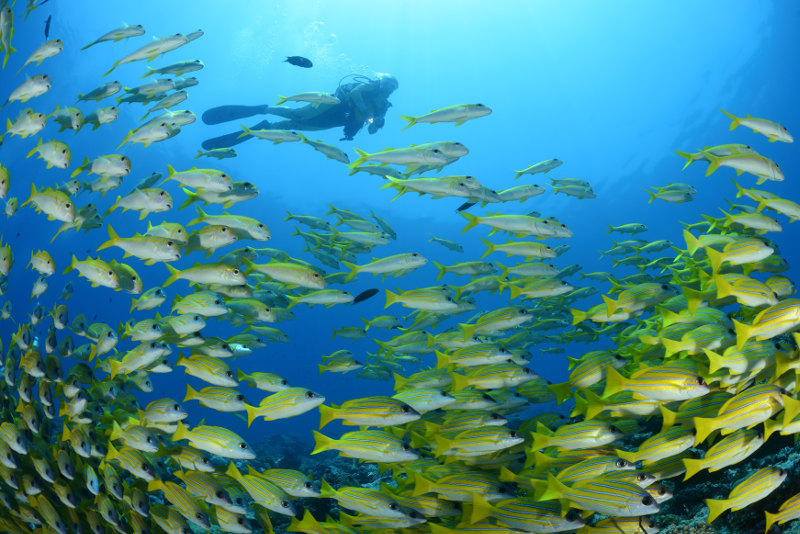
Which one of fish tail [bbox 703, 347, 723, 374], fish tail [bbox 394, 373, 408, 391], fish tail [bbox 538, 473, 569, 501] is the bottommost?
fish tail [bbox 394, 373, 408, 391]

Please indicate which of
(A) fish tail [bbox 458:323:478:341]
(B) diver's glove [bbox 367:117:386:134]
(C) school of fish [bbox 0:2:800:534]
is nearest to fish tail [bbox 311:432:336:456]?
(C) school of fish [bbox 0:2:800:534]

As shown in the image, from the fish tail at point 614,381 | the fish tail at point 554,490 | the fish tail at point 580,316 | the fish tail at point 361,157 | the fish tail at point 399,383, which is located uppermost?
the fish tail at point 361,157

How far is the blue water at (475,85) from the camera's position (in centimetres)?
3080

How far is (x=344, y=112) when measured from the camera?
1591cm

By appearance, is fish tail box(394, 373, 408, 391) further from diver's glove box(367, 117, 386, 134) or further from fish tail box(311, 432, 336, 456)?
diver's glove box(367, 117, 386, 134)

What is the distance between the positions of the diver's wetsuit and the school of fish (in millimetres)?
9191

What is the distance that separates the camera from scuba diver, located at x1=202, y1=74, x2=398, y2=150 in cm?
1517

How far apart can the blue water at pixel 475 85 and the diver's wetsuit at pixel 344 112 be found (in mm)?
15254

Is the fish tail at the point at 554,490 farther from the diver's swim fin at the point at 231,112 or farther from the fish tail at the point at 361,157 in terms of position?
the diver's swim fin at the point at 231,112

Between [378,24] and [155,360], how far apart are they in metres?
36.0

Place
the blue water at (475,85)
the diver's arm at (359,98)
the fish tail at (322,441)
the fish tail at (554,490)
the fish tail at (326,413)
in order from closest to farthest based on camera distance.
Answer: the fish tail at (554,490), the fish tail at (322,441), the fish tail at (326,413), the diver's arm at (359,98), the blue water at (475,85)

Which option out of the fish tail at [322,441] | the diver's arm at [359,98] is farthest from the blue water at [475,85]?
Answer: the fish tail at [322,441]

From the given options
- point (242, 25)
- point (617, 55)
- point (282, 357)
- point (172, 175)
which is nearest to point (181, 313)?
point (172, 175)

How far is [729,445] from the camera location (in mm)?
2811
